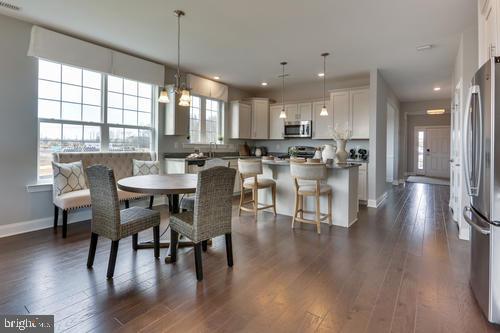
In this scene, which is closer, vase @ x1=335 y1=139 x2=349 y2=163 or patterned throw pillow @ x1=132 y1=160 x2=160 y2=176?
vase @ x1=335 y1=139 x2=349 y2=163

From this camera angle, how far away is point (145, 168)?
14.5 feet

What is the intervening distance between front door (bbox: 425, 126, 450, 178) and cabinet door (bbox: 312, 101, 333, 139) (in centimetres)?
595

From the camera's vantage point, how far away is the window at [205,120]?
5.76 meters

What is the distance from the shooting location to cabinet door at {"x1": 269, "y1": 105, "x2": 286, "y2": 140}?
22.5ft

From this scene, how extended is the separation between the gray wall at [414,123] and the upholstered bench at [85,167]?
9.16 m

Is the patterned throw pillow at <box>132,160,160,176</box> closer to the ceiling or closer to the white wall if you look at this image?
the ceiling

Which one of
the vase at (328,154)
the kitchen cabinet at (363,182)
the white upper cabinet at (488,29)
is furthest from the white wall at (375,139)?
the white upper cabinet at (488,29)

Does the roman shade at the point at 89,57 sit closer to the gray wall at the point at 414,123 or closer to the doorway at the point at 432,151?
the gray wall at the point at 414,123

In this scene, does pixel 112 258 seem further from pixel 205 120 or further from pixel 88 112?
pixel 205 120

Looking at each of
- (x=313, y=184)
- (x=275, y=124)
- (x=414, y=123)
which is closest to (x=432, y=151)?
(x=414, y=123)

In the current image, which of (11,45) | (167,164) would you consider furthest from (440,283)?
(11,45)

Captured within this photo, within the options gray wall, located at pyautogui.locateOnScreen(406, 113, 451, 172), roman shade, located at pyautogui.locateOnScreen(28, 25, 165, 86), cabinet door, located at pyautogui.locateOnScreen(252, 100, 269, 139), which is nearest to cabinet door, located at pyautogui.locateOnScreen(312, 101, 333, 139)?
cabinet door, located at pyautogui.locateOnScreen(252, 100, 269, 139)

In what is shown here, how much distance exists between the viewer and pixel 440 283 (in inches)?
86.7

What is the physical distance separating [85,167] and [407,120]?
10.1m
